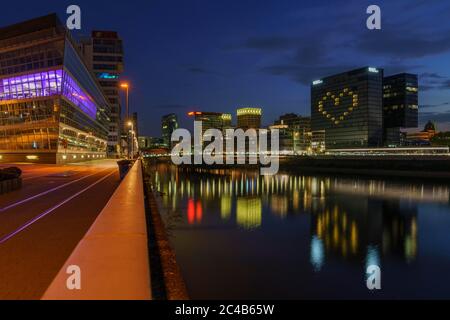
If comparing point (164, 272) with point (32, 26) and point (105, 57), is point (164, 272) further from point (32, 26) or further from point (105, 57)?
point (105, 57)

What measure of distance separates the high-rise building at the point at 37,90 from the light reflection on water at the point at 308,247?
34381mm

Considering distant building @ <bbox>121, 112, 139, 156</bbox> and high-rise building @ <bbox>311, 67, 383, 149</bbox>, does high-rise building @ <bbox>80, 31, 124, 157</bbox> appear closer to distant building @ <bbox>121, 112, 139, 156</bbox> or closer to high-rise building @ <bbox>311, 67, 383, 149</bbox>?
distant building @ <bbox>121, 112, 139, 156</bbox>

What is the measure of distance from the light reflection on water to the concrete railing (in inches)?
179

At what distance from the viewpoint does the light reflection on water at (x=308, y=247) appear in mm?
12711

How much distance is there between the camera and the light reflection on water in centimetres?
1271

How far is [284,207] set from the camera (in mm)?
32156

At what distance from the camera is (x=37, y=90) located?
5872 cm

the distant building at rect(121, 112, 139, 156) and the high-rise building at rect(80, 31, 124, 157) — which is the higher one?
the high-rise building at rect(80, 31, 124, 157)

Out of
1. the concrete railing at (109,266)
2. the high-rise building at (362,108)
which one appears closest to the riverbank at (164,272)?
the concrete railing at (109,266)

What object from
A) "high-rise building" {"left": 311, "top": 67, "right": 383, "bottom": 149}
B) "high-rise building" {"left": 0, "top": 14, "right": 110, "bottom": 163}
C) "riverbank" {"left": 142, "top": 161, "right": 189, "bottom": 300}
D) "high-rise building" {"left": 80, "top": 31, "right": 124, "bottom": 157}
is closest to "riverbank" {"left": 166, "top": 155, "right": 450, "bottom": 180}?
"high-rise building" {"left": 0, "top": 14, "right": 110, "bottom": 163}

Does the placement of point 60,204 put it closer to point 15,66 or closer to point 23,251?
point 23,251

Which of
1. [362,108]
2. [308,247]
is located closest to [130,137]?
[308,247]
